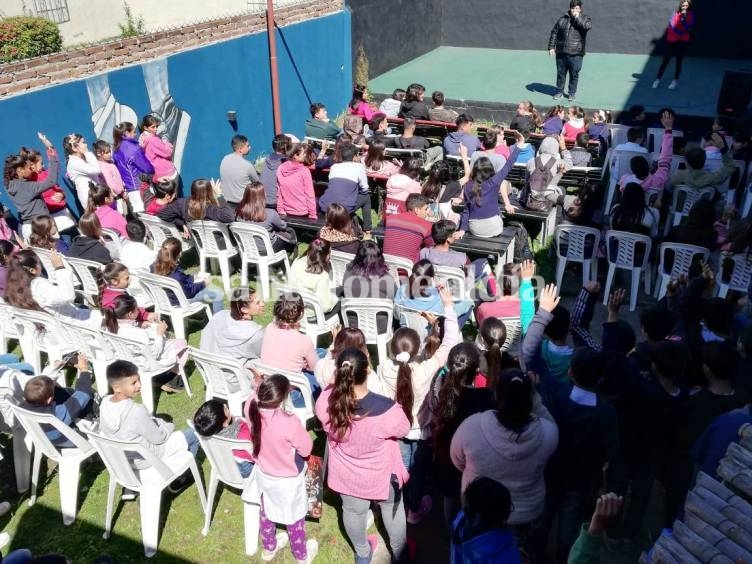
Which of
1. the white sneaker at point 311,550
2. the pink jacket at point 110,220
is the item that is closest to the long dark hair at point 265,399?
the white sneaker at point 311,550

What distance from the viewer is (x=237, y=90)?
1055 centimetres

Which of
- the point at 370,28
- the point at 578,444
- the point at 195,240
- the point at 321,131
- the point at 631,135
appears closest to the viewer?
the point at 578,444

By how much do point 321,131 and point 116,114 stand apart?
2895mm

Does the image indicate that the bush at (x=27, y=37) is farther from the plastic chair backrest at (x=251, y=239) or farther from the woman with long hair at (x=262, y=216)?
the plastic chair backrest at (x=251, y=239)

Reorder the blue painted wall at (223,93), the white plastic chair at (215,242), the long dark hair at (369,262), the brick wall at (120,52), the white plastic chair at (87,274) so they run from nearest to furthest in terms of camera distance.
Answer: the long dark hair at (369,262) < the white plastic chair at (87,274) < the white plastic chair at (215,242) < the brick wall at (120,52) < the blue painted wall at (223,93)

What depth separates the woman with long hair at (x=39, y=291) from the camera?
517 centimetres

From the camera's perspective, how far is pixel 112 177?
7.66m

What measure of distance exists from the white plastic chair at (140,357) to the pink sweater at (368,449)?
2.08 m

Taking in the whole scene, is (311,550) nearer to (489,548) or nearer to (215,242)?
(489,548)

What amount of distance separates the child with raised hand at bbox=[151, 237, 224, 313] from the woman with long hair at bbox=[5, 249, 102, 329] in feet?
2.17

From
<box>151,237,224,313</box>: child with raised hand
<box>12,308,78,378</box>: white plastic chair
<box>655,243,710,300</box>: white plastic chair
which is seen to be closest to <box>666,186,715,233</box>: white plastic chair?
<box>655,243,710,300</box>: white plastic chair

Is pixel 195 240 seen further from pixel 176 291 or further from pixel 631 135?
pixel 631 135

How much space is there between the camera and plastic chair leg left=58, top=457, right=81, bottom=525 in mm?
4328

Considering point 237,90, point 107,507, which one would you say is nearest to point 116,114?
point 237,90
